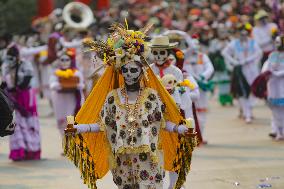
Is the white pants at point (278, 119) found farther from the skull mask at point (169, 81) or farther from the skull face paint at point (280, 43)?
the skull mask at point (169, 81)

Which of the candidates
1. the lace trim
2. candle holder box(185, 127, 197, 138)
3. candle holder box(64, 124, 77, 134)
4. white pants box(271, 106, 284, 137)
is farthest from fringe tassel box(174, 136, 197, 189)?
white pants box(271, 106, 284, 137)

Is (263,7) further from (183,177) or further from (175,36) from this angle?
(183,177)

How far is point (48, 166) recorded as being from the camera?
14.4 meters

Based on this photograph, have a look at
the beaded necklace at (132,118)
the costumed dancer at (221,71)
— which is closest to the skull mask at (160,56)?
the beaded necklace at (132,118)

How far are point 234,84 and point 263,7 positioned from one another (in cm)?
899

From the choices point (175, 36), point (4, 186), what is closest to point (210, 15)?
point (175, 36)

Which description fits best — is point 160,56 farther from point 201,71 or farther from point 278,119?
point 201,71

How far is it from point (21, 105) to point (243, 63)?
602 centimetres

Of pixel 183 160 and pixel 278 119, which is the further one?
pixel 278 119

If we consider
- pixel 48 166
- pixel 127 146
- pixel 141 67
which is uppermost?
pixel 141 67

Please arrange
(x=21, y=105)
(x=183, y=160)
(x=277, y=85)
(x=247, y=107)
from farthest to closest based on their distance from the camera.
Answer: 1. (x=247, y=107)
2. (x=277, y=85)
3. (x=21, y=105)
4. (x=183, y=160)

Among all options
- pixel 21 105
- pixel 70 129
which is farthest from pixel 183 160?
pixel 21 105

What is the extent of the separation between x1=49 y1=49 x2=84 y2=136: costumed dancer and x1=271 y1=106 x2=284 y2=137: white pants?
338cm

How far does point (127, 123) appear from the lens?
31.5ft
